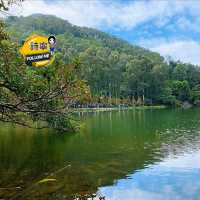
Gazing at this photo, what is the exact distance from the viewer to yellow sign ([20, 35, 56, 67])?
39.6 feet

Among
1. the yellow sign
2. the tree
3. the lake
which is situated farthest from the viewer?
the lake

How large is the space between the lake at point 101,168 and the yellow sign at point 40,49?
25.4 feet

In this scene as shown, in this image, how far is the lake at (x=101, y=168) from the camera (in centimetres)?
2072

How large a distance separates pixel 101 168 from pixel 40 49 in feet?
52.9

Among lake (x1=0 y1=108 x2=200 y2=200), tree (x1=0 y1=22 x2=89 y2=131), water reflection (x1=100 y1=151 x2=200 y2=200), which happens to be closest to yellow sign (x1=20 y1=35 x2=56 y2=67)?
tree (x1=0 y1=22 x2=89 y2=131)

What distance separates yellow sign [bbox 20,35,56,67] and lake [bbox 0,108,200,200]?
7.75 meters

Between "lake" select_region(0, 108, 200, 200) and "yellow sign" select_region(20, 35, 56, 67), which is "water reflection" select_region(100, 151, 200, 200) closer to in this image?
"lake" select_region(0, 108, 200, 200)

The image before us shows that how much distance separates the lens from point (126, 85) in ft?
488

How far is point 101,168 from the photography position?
27000mm

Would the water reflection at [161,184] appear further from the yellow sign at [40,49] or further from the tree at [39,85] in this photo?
the yellow sign at [40,49]

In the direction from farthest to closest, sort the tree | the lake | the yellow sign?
1. the lake
2. the tree
3. the yellow sign

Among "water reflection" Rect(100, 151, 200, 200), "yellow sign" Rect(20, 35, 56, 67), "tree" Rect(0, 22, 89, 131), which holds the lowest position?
"water reflection" Rect(100, 151, 200, 200)

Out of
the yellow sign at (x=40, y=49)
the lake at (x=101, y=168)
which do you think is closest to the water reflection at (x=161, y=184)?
the lake at (x=101, y=168)

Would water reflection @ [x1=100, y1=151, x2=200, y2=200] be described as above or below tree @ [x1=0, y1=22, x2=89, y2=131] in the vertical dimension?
below
